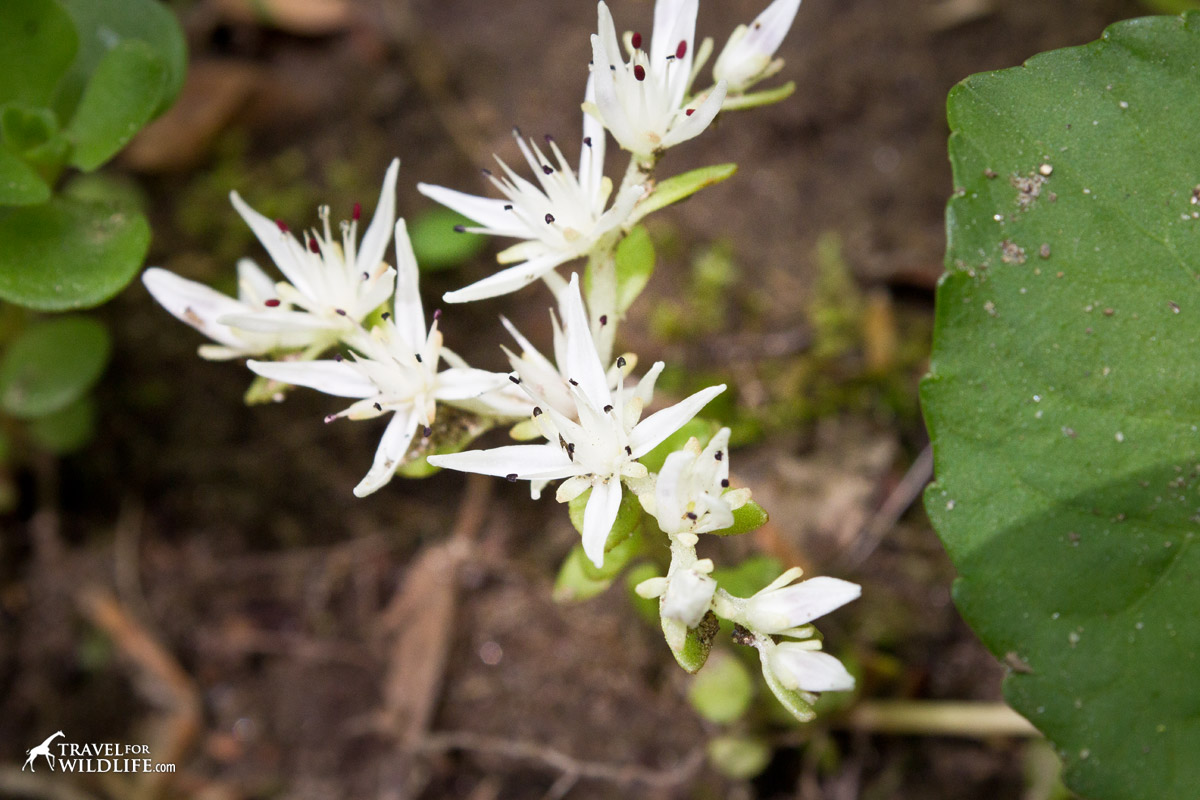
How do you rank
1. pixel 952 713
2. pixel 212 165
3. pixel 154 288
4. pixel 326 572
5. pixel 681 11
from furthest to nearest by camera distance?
pixel 212 165 → pixel 326 572 → pixel 952 713 → pixel 154 288 → pixel 681 11

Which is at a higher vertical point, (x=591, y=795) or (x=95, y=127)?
(x=95, y=127)

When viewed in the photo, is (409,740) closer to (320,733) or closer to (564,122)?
(320,733)

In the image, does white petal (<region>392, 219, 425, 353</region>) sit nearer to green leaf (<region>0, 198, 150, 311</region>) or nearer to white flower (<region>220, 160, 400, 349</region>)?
white flower (<region>220, 160, 400, 349</region>)

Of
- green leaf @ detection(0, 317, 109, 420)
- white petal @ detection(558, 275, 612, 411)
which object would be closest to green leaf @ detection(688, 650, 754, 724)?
white petal @ detection(558, 275, 612, 411)

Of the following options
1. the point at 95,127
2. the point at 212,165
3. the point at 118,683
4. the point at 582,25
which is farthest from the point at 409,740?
the point at 582,25

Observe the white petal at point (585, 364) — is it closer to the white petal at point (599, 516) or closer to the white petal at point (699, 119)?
the white petal at point (599, 516)

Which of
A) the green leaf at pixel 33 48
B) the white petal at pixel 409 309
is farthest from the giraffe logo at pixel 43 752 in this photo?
the white petal at pixel 409 309
